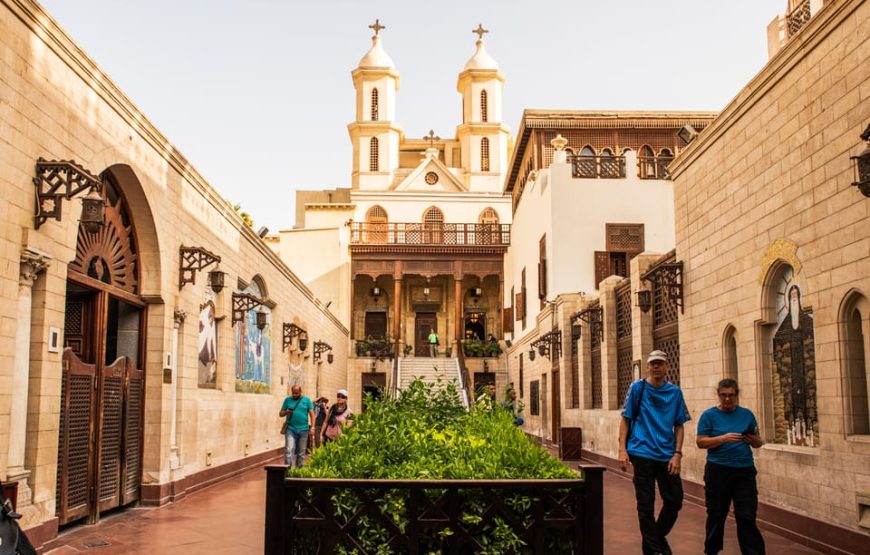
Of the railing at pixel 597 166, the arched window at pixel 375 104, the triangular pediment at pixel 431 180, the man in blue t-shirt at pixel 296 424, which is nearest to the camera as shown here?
the man in blue t-shirt at pixel 296 424

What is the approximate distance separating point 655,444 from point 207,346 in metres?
8.75

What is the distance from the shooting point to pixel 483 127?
4547 cm

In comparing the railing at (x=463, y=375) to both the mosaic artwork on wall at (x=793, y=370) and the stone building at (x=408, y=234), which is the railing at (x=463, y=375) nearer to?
the stone building at (x=408, y=234)

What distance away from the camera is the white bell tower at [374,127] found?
43.8 m

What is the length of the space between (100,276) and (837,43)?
7.99 metres

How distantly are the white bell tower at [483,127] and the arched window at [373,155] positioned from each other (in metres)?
4.71

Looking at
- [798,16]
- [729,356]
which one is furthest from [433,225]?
[729,356]

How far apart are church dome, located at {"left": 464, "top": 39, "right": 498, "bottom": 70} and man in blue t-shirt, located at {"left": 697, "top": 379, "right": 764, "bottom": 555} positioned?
1614 inches

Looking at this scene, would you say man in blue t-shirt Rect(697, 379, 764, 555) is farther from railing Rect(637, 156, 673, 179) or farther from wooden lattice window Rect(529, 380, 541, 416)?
wooden lattice window Rect(529, 380, 541, 416)

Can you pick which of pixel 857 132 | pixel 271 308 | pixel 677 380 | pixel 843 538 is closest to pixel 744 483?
pixel 843 538

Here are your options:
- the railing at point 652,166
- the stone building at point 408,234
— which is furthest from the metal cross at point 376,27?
the railing at point 652,166

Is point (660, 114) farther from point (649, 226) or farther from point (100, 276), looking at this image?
point (100, 276)

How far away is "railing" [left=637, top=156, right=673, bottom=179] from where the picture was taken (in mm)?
23812

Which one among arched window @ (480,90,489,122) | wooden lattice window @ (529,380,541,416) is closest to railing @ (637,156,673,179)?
wooden lattice window @ (529,380,541,416)
